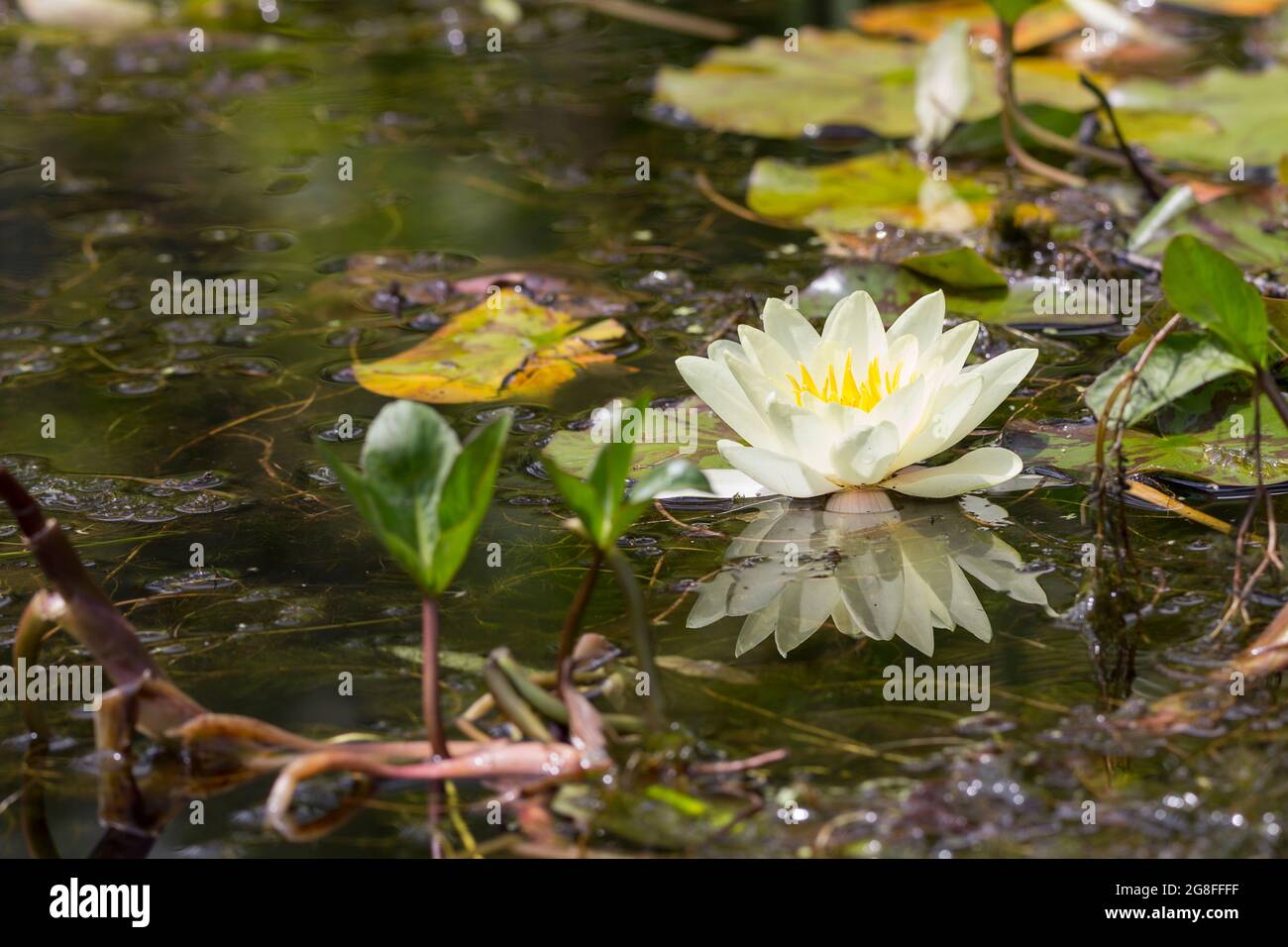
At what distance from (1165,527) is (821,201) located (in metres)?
1.47

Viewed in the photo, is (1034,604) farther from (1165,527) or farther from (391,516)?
(391,516)

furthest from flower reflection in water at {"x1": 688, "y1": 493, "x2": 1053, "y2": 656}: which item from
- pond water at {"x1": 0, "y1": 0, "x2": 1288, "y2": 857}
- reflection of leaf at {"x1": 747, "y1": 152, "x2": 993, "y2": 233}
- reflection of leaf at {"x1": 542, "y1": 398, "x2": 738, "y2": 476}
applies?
reflection of leaf at {"x1": 747, "y1": 152, "x2": 993, "y2": 233}

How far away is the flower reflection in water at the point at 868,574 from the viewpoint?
64.1 inches

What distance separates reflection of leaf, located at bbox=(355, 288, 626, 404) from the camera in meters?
→ 2.30

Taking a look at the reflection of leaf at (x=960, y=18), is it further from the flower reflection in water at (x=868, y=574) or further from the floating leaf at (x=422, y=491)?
the floating leaf at (x=422, y=491)

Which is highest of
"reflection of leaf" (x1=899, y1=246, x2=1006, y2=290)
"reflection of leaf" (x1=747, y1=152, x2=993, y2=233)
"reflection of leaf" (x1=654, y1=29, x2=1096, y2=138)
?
"reflection of leaf" (x1=654, y1=29, x2=1096, y2=138)

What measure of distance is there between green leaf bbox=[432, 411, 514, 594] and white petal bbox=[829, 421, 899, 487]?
560 millimetres

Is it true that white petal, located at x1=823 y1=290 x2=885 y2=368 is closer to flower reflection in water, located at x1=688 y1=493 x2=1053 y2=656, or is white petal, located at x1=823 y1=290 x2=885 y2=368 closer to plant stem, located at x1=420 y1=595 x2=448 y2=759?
flower reflection in water, located at x1=688 y1=493 x2=1053 y2=656

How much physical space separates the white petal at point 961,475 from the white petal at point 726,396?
0.21 metres

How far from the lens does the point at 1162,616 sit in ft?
5.19

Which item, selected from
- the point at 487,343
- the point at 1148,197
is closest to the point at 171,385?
the point at 487,343

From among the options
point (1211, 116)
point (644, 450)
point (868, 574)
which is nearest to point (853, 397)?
point (868, 574)

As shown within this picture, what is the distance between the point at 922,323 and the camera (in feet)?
6.17

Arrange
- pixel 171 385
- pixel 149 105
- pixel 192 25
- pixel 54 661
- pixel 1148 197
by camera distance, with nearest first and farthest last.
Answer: pixel 54 661 < pixel 171 385 < pixel 1148 197 < pixel 149 105 < pixel 192 25
